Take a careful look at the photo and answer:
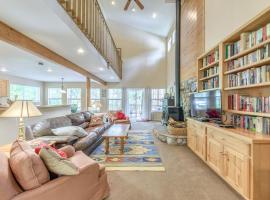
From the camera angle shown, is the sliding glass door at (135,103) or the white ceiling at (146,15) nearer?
the white ceiling at (146,15)

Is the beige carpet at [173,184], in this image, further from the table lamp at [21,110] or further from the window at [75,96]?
the window at [75,96]

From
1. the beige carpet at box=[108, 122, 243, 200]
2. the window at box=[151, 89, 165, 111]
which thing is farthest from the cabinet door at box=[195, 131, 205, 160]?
the window at box=[151, 89, 165, 111]

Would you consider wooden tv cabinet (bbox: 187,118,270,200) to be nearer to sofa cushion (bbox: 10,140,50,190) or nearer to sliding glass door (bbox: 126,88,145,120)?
sofa cushion (bbox: 10,140,50,190)

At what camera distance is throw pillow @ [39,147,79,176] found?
1.79 metres

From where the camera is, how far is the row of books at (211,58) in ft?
12.5

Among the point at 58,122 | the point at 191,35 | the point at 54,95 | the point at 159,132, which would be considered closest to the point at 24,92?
the point at 54,95

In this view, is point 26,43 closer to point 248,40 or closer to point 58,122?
point 58,122

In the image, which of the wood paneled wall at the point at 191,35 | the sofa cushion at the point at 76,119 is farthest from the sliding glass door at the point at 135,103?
the sofa cushion at the point at 76,119

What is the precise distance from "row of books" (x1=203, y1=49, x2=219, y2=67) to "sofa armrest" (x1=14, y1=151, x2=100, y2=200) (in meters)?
3.06

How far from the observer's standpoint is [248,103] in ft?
9.34

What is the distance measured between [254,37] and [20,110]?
3.26 m

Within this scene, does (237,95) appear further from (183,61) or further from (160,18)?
(160,18)

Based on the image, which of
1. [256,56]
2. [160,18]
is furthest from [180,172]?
[160,18]

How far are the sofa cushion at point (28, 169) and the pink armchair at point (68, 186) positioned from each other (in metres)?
0.04
